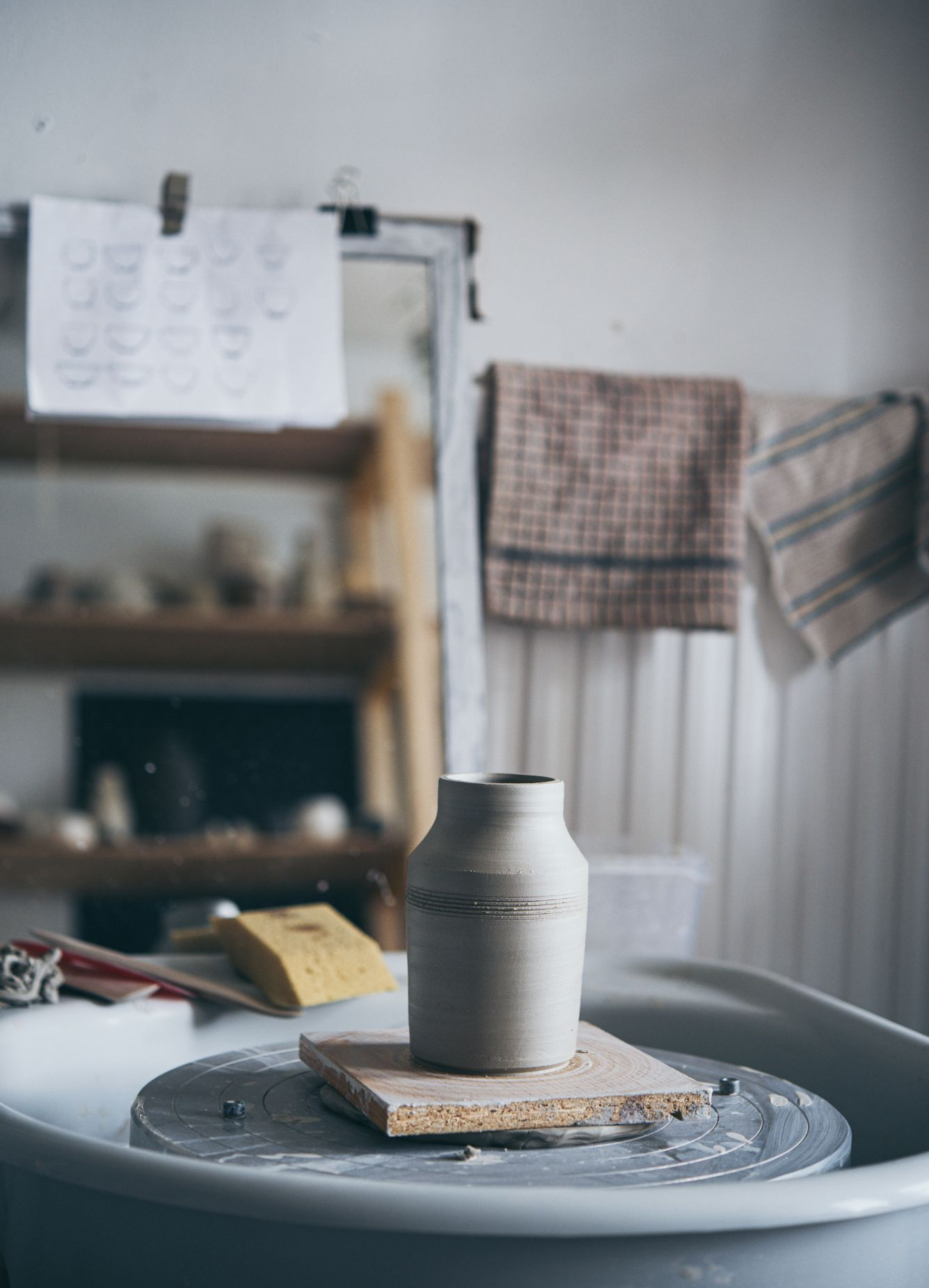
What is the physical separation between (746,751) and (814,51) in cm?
112

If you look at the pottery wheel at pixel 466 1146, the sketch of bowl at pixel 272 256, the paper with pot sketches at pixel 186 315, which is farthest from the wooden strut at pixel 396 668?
the pottery wheel at pixel 466 1146

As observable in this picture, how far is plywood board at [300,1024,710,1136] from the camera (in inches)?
28.7

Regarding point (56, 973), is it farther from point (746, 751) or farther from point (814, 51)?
point (814, 51)

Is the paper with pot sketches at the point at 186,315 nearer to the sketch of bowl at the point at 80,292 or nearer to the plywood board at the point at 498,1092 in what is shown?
the sketch of bowl at the point at 80,292

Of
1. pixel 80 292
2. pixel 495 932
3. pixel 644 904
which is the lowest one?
pixel 644 904

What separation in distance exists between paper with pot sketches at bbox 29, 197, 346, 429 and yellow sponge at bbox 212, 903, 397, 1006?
833 millimetres

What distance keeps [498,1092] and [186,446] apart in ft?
3.85

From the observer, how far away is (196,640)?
1.73 m

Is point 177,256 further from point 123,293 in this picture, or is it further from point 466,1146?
point 466,1146

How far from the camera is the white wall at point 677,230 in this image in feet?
5.92

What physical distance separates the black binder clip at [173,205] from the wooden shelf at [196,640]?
1.72 ft

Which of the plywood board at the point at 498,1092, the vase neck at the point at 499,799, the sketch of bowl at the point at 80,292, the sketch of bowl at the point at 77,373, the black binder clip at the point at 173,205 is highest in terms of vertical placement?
the black binder clip at the point at 173,205

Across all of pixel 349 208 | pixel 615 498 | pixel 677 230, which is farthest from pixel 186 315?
pixel 677 230

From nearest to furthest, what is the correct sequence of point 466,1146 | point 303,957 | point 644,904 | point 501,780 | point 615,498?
1. point 466,1146
2. point 501,780
3. point 303,957
4. point 644,904
5. point 615,498
